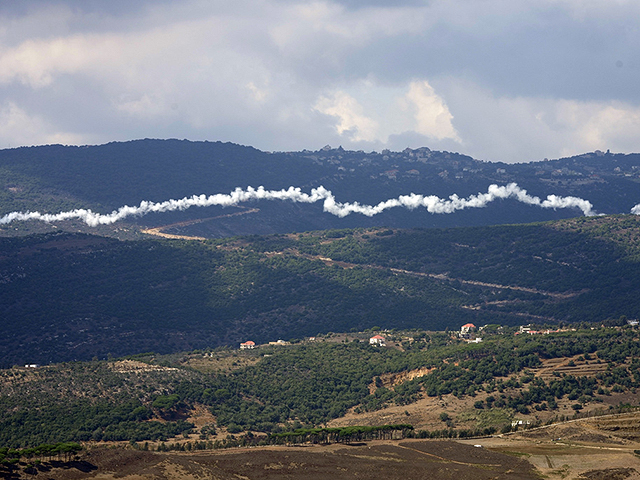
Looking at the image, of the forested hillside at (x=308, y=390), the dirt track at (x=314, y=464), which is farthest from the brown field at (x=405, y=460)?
Result: the forested hillside at (x=308, y=390)

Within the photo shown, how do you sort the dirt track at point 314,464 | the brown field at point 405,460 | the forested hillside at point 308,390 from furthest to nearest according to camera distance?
the forested hillside at point 308,390 < the brown field at point 405,460 < the dirt track at point 314,464

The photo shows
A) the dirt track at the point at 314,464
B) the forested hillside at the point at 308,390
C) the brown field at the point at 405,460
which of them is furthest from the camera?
the forested hillside at the point at 308,390

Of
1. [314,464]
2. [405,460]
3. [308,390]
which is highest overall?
[314,464]

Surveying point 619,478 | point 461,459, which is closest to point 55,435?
point 461,459

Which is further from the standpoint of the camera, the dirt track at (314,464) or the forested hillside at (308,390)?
the forested hillside at (308,390)

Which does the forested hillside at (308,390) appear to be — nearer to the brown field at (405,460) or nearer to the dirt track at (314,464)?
→ the brown field at (405,460)

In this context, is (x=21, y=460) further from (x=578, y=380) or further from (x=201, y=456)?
(x=578, y=380)

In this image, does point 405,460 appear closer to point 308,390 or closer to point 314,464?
point 314,464

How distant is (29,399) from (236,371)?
39.5 meters

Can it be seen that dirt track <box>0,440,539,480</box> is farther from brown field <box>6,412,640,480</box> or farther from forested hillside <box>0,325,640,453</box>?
forested hillside <box>0,325,640,453</box>

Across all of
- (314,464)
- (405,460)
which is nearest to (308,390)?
(405,460)

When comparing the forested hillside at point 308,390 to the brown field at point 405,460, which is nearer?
the brown field at point 405,460

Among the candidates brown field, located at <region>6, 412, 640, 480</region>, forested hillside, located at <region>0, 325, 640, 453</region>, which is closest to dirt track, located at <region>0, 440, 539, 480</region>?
brown field, located at <region>6, 412, 640, 480</region>

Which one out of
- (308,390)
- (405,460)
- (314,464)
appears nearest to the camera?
(314,464)
